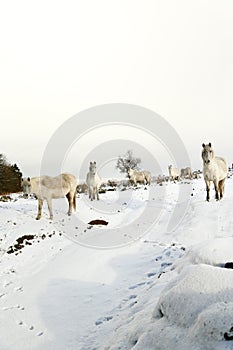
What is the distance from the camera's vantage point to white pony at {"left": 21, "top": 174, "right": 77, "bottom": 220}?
16.8 meters

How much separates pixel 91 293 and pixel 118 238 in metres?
4.74

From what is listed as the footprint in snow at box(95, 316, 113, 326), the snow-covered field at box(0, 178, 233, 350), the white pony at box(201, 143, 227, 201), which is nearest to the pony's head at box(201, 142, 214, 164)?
the white pony at box(201, 143, 227, 201)

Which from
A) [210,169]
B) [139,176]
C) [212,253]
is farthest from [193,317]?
[139,176]

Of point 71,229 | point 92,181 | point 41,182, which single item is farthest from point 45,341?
point 92,181

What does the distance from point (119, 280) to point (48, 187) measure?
954cm

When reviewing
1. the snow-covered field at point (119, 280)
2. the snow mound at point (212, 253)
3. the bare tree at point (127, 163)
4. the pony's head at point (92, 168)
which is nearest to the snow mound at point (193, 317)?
the snow-covered field at point (119, 280)

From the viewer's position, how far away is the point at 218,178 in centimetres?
1644

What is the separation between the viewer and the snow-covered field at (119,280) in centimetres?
381

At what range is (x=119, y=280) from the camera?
8.70 meters

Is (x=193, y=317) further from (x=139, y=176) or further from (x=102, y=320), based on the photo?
(x=139, y=176)

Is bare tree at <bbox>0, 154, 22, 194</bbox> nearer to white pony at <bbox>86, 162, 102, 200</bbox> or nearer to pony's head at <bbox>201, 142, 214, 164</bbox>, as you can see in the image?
white pony at <bbox>86, 162, 102, 200</bbox>

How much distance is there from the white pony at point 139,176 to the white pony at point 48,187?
17.6 metres

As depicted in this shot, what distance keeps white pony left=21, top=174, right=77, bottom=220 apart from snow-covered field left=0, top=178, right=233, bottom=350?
1044 mm

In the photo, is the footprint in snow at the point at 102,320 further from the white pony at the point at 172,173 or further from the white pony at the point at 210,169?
the white pony at the point at 172,173
